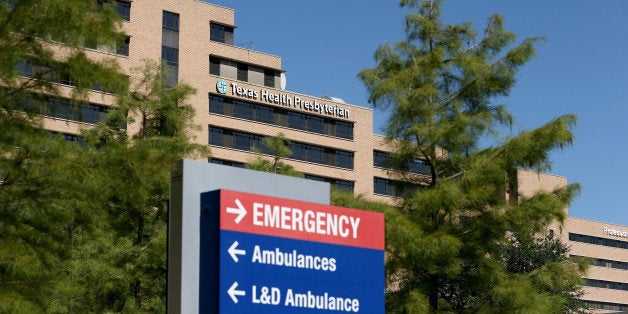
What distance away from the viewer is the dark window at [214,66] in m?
92.2

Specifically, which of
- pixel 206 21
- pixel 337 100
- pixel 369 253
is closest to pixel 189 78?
pixel 206 21

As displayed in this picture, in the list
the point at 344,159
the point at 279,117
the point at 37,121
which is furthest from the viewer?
the point at 344,159

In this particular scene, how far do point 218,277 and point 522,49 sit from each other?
56.9ft

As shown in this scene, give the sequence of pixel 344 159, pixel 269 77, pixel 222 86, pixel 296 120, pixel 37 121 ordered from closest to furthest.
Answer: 1. pixel 37 121
2. pixel 222 86
3. pixel 269 77
4. pixel 296 120
5. pixel 344 159

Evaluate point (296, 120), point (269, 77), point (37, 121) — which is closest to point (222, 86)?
point (269, 77)

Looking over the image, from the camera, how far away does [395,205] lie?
3138cm

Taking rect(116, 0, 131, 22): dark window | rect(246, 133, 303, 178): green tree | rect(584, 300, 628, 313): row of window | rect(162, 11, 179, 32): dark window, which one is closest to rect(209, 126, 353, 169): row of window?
rect(162, 11, 179, 32): dark window

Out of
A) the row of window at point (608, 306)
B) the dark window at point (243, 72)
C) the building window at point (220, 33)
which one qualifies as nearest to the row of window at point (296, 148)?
the dark window at point (243, 72)

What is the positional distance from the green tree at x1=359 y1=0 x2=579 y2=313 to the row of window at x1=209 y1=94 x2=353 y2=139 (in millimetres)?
60393

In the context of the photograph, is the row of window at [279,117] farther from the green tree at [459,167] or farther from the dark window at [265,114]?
the green tree at [459,167]

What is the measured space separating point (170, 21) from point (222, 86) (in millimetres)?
6857

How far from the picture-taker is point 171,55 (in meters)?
89.1

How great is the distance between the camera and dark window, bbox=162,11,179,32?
3499 inches

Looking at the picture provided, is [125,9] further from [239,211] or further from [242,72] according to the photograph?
[239,211]
